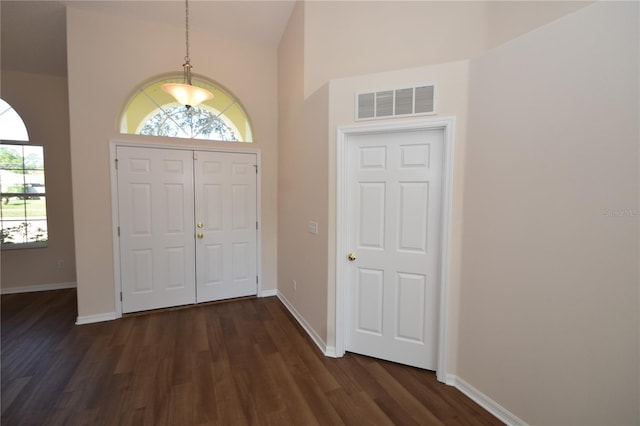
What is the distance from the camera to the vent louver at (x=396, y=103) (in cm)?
217

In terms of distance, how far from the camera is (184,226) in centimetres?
364

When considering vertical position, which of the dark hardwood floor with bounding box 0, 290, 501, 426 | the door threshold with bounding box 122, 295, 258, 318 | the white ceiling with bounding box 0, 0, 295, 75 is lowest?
the dark hardwood floor with bounding box 0, 290, 501, 426

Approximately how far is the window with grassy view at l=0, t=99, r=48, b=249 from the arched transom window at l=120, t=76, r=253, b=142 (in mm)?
2209

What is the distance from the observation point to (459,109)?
2.09 m

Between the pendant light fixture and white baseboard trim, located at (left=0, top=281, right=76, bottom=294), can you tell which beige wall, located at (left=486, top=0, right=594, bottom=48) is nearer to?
the pendant light fixture

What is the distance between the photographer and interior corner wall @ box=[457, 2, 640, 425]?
1.36 meters

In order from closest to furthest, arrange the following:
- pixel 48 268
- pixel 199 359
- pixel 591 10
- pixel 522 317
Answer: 1. pixel 591 10
2. pixel 522 317
3. pixel 199 359
4. pixel 48 268

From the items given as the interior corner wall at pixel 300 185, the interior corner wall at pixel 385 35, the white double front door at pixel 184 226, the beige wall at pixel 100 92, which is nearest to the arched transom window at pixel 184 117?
the beige wall at pixel 100 92

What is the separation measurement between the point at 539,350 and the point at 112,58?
4.92 meters

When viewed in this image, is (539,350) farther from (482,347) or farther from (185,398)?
(185,398)

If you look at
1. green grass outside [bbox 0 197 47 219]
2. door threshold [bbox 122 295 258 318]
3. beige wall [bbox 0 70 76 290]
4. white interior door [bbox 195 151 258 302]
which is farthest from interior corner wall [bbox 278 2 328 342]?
green grass outside [bbox 0 197 47 219]

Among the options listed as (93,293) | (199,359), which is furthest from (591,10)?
(93,293)

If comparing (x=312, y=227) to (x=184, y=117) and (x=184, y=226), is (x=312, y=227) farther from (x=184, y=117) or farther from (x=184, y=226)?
(x=184, y=117)

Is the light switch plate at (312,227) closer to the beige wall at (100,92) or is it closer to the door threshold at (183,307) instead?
the door threshold at (183,307)
